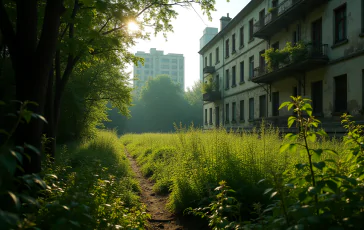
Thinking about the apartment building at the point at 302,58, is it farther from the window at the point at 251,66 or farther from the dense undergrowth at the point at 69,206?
the dense undergrowth at the point at 69,206

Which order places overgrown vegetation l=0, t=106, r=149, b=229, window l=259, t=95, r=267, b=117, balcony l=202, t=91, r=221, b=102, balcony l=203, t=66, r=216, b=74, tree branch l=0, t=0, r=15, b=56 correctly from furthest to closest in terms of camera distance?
balcony l=203, t=66, r=216, b=74 < balcony l=202, t=91, r=221, b=102 < window l=259, t=95, r=267, b=117 < tree branch l=0, t=0, r=15, b=56 < overgrown vegetation l=0, t=106, r=149, b=229

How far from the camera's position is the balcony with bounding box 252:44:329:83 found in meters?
13.6

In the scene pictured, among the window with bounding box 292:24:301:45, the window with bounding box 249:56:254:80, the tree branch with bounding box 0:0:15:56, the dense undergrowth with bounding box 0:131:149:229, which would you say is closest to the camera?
the dense undergrowth with bounding box 0:131:149:229

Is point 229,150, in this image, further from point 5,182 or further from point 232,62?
point 232,62

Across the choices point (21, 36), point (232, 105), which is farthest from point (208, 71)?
point (21, 36)

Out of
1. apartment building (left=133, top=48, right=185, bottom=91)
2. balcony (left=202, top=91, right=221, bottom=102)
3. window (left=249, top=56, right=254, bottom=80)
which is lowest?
balcony (left=202, top=91, right=221, bottom=102)

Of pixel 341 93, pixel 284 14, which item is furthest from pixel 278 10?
pixel 341 93

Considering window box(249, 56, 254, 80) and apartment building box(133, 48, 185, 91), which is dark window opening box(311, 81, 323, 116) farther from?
apartment building box(133, 48, 185, 91)

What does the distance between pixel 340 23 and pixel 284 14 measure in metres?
3.22

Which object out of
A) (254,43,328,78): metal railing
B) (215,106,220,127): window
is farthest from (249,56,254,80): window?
(215,106,220,127): window

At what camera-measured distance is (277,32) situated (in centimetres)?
1825

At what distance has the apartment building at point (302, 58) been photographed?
12.1 m

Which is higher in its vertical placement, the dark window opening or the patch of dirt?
the dark window opening

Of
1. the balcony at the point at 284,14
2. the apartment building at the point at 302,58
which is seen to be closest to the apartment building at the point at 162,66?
the apartment building at the point at 302,58
